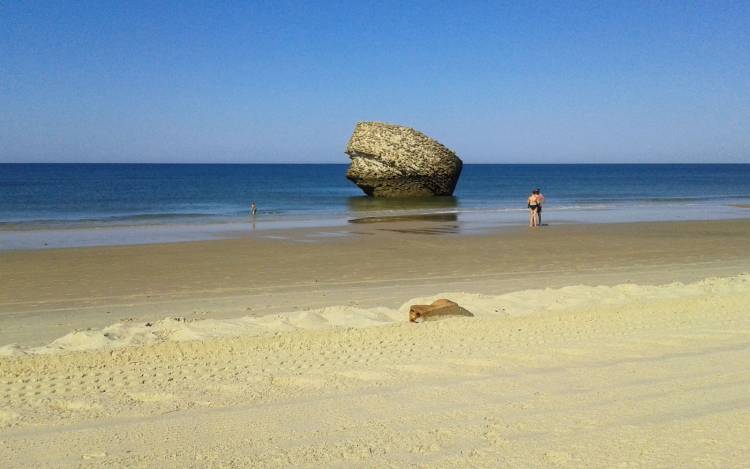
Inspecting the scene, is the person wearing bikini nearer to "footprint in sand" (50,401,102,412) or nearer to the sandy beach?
the sandy beach

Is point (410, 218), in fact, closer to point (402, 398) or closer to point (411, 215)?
point (411, 215)

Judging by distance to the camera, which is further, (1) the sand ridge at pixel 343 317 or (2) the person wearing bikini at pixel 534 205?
(2) the person wearing bikini at pixel 534 205

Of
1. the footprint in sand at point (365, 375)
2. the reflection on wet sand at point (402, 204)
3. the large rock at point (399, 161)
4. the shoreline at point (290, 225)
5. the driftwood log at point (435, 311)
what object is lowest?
the footprint in sand at point (365, 375)

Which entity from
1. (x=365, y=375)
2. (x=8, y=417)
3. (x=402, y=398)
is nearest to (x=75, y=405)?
(x=8, y=417)

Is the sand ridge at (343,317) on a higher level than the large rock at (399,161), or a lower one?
lower

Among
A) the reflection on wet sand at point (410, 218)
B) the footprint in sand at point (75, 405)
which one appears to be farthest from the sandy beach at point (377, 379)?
the reflection on wet sand at point (410, 218)

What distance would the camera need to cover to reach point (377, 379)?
5.23 m

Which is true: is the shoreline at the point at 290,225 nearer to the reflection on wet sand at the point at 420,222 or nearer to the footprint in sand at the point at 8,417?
the reflection on wet sand at the point at 420,222

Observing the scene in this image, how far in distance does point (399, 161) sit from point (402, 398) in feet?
132

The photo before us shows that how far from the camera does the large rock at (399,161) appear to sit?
146 feet

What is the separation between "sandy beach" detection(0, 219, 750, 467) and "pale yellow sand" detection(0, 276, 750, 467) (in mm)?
17

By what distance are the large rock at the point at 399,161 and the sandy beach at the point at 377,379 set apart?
109ft

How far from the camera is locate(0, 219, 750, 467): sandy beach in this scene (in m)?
3.89

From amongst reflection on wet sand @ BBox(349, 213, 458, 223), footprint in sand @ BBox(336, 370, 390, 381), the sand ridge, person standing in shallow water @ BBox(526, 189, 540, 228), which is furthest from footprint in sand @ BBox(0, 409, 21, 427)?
reflection on wet sand @ BBox(349, 213, 458, 223)
